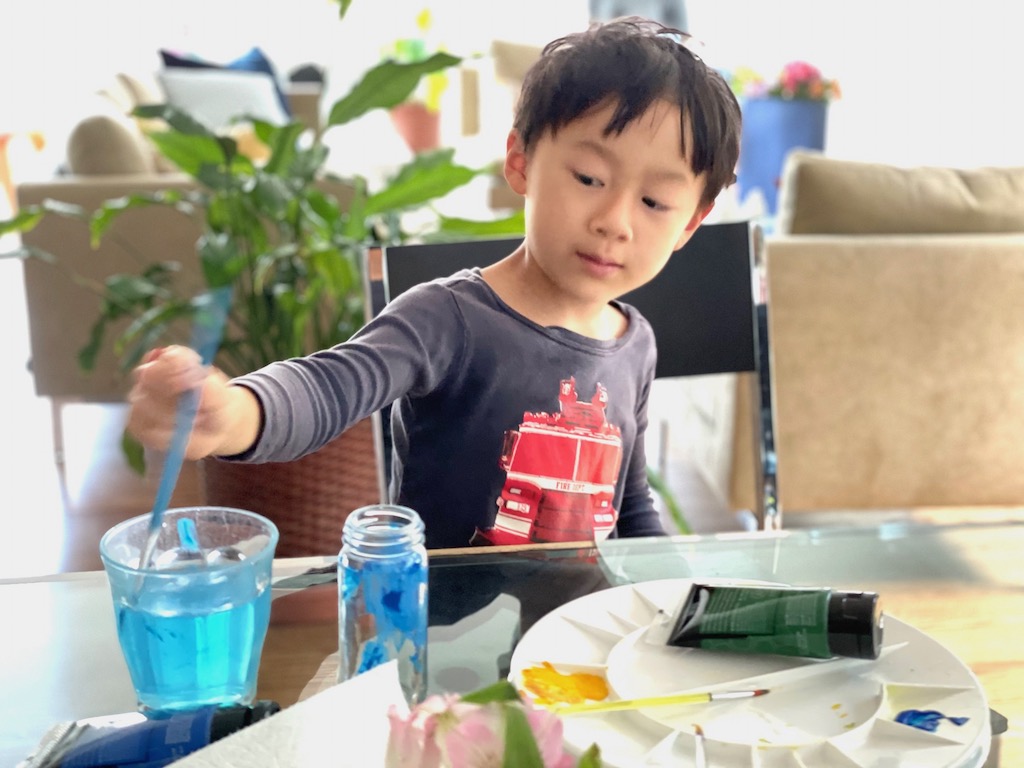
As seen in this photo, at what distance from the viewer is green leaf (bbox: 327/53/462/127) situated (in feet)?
5.92

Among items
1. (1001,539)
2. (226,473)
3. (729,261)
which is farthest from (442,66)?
(1001,539)

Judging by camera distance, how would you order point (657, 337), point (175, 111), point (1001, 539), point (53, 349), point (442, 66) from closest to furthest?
point (1001, 539), point (657, 337), point (442, 66), point (175, 111), point (53, 349)

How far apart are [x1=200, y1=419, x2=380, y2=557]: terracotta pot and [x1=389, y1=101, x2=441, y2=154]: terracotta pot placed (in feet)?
13.2

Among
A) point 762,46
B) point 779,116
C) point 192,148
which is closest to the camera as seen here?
point 192,148

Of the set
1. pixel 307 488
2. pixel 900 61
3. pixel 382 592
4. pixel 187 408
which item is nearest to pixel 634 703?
pixel 382 592

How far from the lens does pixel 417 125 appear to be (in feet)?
19.4

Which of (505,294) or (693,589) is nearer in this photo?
(693,589)

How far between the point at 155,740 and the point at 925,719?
0.41m

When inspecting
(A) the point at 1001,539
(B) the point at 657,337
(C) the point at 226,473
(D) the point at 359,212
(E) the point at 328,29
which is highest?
(E) the point at 328,29

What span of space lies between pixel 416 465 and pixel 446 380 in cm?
9

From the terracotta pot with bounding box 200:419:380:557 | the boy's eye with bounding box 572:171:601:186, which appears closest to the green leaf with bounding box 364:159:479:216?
the terracotta pot with bounding box 200:419:380:557

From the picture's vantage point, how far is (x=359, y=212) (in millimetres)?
1857

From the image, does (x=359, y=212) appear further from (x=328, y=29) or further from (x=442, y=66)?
(x=328, y=29)

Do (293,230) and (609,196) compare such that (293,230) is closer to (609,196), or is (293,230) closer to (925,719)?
(609,196)
